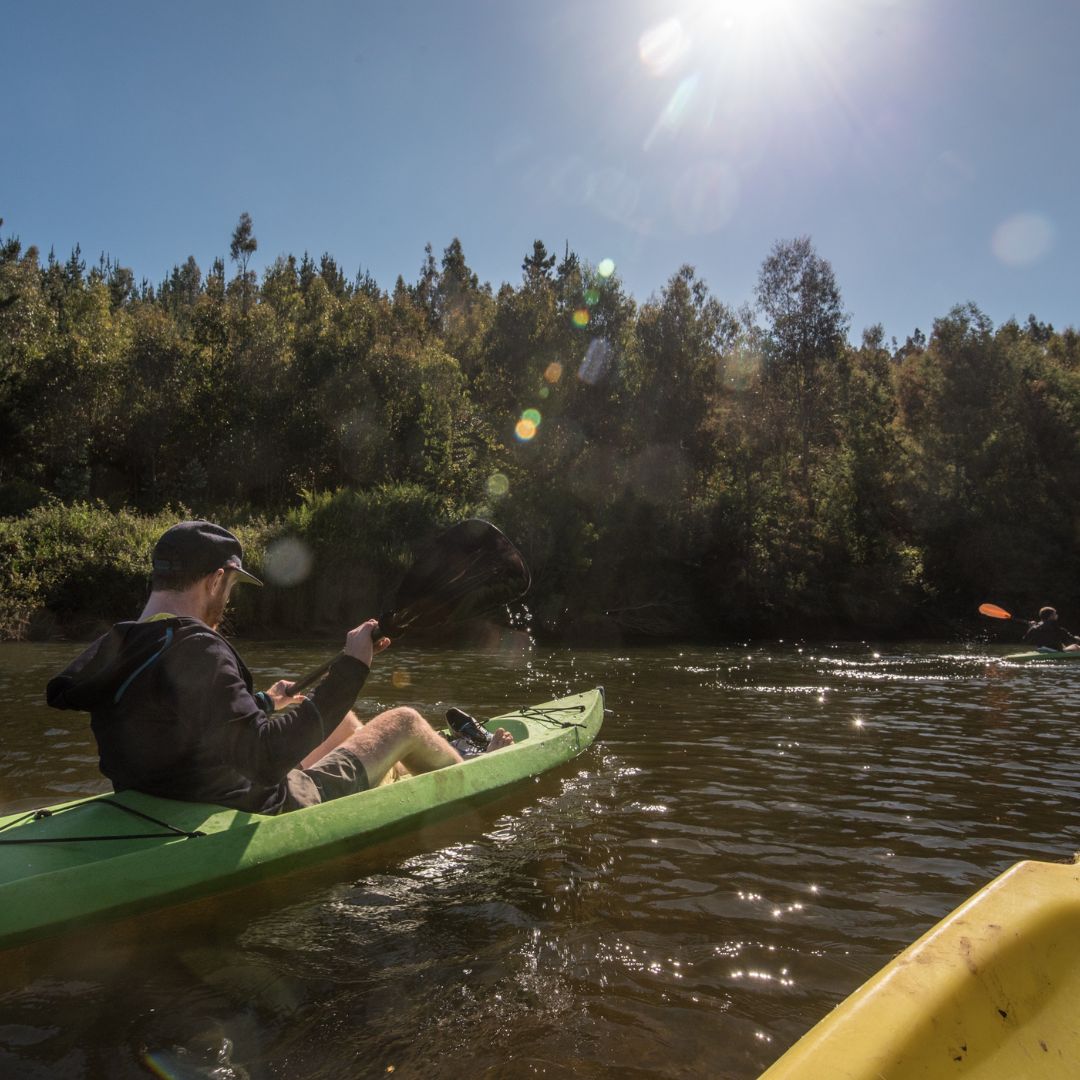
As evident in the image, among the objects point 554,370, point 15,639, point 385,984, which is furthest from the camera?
point 554,370

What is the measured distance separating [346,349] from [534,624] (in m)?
13.1

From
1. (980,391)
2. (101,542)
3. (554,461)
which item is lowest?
(101,542)

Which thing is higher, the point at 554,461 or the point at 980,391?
the point at 980,391

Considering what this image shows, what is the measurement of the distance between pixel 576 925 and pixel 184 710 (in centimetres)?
162

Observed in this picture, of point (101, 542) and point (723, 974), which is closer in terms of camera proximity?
point (723, 974)

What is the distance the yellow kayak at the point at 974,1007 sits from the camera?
4.50 feet

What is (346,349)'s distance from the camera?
27453 mm

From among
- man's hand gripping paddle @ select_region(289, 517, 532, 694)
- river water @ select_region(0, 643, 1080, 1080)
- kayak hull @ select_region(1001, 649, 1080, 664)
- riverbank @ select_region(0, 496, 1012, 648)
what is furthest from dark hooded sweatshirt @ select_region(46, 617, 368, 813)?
riverbank @ select_region(0, 496, 1012, 648)

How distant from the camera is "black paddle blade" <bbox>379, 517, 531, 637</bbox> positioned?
449 cm

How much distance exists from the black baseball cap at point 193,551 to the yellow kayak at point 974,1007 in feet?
7.46

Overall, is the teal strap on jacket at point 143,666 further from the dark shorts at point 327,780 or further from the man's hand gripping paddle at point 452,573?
the man's hand gripping paddle at point 452,573

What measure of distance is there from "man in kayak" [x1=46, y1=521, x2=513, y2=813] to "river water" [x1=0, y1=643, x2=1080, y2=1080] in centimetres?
58

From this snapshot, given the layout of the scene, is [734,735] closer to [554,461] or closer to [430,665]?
[430,665]

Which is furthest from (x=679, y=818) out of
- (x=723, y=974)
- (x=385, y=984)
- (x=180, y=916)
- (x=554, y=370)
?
(x=554, y=370)
